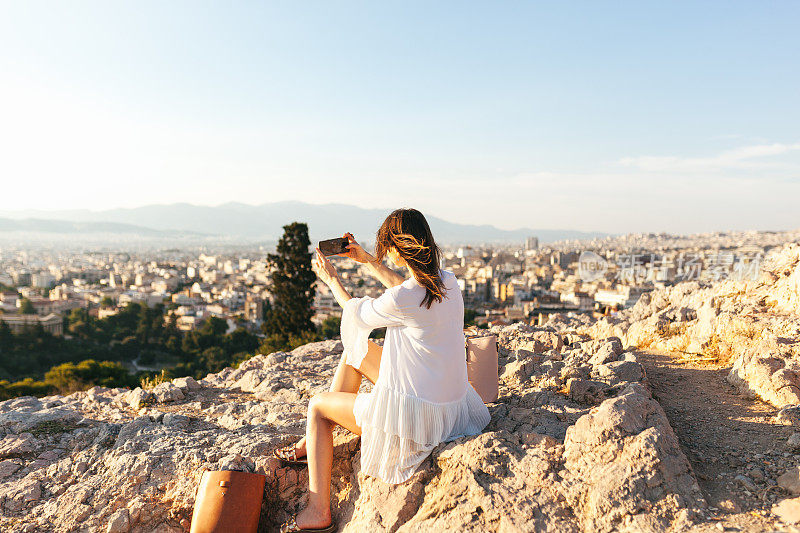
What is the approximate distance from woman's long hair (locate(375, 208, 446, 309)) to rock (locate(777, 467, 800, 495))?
169cm

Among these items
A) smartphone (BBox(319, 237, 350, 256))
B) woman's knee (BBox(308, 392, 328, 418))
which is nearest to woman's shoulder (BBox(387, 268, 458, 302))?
smartphone (BBox(319, 237, 350, 256))

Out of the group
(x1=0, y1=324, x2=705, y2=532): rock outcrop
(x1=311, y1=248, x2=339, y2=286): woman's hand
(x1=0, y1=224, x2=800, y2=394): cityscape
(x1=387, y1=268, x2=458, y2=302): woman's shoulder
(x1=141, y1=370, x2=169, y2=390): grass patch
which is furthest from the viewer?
(x1=0, y1=224, x2=800, y2=394): cityscape

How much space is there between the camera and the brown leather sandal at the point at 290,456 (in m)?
2.99

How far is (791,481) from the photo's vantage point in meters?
2.25

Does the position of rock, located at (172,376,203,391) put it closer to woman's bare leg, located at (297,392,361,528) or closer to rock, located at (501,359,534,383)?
woman's bare leg, located at (297,392,361,528)

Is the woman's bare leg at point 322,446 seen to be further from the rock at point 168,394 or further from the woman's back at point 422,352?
the rock at point 168,394

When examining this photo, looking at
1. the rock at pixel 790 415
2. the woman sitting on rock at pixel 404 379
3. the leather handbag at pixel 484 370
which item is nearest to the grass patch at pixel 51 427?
the woman sitting on rock at pixel 404 379

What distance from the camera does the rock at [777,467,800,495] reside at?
2.22 metres

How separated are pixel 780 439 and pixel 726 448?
31 cm

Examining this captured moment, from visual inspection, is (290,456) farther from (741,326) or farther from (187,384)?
(741,326)

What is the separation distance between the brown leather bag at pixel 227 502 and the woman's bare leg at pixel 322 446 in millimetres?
328

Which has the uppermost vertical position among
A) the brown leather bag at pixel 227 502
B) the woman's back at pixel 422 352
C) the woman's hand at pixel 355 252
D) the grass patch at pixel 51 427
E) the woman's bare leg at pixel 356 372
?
the woman's hand at pixel 355 252

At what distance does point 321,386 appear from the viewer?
4.73m

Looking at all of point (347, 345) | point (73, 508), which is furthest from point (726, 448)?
point (73, 508)
